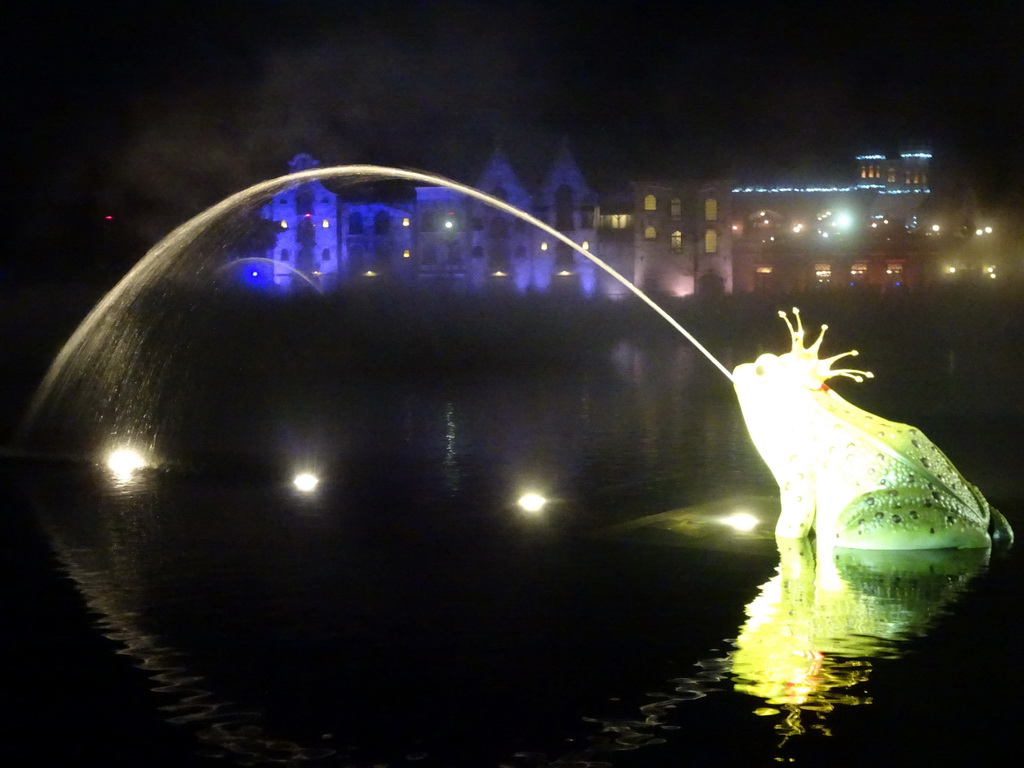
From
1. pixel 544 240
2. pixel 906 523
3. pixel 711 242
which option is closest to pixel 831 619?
pixel 906 523

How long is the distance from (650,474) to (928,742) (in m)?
11.8

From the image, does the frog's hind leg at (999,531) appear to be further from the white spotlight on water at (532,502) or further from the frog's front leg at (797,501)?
the white spotlight on water at (532,502)

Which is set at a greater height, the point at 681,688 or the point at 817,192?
the point at 817,192

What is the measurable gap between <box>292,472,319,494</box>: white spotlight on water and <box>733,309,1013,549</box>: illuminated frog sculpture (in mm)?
7559

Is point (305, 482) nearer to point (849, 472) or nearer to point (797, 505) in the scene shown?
point (797, 505)

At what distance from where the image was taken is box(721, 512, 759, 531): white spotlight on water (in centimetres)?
1614

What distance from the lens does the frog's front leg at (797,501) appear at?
573 inches

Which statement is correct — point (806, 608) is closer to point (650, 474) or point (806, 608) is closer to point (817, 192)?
point (650, 474)

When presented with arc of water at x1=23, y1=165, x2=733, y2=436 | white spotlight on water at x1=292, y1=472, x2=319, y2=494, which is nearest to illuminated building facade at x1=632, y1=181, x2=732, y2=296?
arc of water at x1=23, y1=165, x2=733, y2=436

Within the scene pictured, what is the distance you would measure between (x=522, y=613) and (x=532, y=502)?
6.02 m

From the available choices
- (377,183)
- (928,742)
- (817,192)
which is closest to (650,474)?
(928,742)

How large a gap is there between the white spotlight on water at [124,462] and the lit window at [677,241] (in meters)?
87.8

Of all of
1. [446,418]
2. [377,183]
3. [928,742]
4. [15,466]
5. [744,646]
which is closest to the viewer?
[928,742]

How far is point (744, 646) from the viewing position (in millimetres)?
10969
